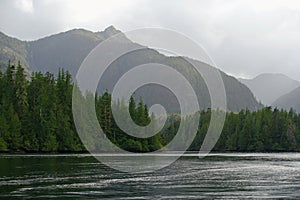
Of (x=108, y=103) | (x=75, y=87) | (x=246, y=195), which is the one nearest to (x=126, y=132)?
(x=108, y=103)

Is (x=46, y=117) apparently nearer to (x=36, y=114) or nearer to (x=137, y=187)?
(x=36, y=114)

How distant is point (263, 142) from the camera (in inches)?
7283

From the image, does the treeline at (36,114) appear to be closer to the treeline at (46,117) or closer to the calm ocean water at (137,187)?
the treeline at (46,117)

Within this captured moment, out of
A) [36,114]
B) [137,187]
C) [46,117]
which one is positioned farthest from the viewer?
[46,117]

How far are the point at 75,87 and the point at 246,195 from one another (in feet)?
337

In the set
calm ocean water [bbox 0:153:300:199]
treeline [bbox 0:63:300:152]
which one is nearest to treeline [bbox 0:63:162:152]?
treeline [bbox 0:63:300:152]

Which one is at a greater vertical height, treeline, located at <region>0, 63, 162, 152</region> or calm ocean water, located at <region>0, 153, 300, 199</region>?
treeline, located at <region>0, 63, 162, 152</region>

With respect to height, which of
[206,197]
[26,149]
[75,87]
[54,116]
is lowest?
[206,197]

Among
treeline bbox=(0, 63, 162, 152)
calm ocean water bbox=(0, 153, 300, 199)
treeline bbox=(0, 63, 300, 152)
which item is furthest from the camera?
treeline bbox=(0, 63, 300, 152)

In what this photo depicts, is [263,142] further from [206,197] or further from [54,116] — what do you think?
[206,197]

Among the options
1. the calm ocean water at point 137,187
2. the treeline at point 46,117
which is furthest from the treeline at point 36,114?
the calm ocean water at point 137,187

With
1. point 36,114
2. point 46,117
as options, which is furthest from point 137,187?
point 46,117

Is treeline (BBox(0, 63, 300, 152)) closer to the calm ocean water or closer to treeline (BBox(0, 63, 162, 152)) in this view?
treeline (BBox(0, 63, 162, 152))

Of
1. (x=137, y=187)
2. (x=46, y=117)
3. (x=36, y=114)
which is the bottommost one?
(x=137, y=187)
